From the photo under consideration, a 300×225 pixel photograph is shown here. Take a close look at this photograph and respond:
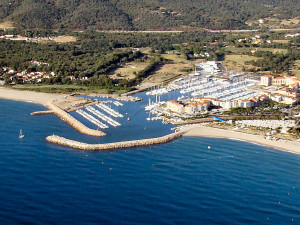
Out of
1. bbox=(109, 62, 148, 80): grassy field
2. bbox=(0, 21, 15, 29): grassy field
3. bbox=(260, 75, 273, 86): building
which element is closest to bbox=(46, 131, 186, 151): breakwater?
bbox=(260, 75, 273, 86): building

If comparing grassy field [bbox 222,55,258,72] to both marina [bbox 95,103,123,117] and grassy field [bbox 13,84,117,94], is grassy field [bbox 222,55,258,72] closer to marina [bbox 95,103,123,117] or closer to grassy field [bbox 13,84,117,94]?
grassy field [bbox 13,84,117,94]

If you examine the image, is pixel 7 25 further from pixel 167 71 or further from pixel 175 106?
pixel 175 106

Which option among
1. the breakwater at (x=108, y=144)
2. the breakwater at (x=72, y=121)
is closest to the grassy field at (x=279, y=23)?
the breakwater at (x=72, y=121)

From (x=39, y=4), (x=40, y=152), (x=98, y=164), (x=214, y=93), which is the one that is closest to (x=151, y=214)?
(x=98, y=164)

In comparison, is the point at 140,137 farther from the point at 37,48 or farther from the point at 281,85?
the point at 37,48

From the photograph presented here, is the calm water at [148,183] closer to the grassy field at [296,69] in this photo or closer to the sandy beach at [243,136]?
the sandy beach at [243,136]

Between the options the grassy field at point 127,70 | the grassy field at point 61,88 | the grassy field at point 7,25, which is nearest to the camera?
the grassy field at point 61,88
